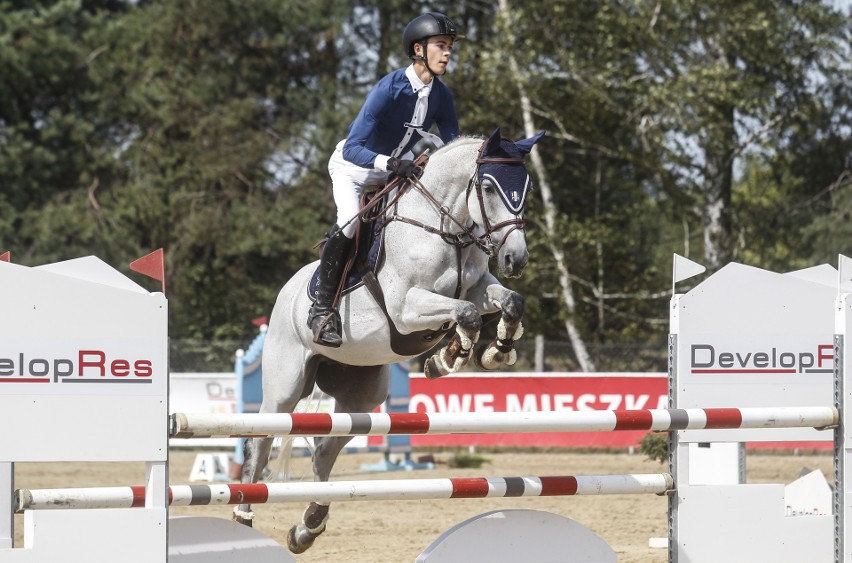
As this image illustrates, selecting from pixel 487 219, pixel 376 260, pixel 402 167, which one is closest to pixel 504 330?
pixel 487 219

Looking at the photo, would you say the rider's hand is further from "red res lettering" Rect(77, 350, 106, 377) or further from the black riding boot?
"red res lettering" Rect(77, 350, 106, 377)

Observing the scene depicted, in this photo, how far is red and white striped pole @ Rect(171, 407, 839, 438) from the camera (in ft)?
12.0

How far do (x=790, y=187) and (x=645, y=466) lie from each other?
29.8 ft

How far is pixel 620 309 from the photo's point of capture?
18609 mm

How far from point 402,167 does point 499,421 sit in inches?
68.6

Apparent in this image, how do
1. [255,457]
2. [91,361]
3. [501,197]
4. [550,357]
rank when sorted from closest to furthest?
[91,361] → [501,197] → [255,457] → [550,357]

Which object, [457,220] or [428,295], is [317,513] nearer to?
[428,295]

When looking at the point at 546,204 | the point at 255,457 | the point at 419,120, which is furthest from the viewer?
the point at 546,204

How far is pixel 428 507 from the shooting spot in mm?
8977

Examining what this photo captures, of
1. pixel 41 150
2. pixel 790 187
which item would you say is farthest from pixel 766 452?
pixel 41 150

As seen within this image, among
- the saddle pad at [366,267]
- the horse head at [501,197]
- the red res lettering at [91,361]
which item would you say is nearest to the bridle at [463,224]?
the horse head at [501,197]

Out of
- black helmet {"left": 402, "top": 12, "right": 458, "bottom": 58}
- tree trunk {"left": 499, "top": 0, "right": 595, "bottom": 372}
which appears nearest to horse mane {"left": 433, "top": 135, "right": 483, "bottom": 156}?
black helmet {"left": 402, "top": 12, "right": 458, "bottom": 58}

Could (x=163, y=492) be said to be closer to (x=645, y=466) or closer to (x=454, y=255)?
(x=454, y=255)

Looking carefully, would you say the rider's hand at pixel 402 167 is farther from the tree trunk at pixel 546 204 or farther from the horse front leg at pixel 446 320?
the tree trunk at pixel 546 204
